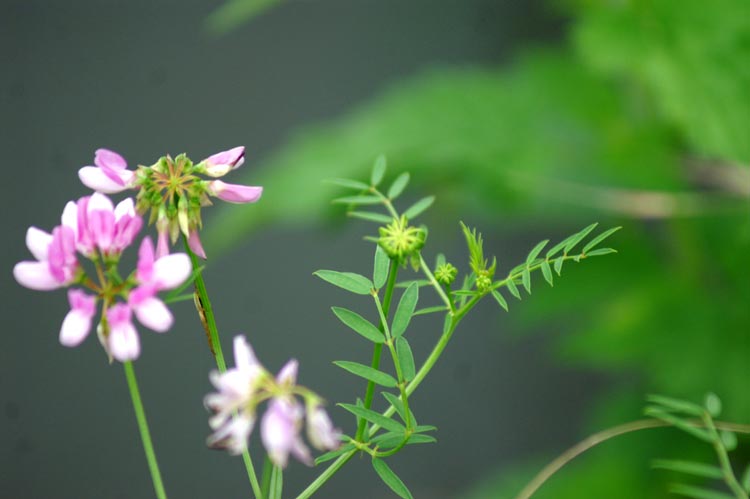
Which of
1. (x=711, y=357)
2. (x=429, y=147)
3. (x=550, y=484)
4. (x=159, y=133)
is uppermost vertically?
(x=159, y=133)

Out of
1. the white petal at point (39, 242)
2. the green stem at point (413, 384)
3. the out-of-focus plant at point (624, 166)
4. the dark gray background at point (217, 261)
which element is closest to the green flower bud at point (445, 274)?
the green stem at point (413, 384)

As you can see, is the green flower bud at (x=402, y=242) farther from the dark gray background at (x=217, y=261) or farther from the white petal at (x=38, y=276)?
the dark gray background at (x=217, y=261)

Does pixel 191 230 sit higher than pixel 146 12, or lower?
lower

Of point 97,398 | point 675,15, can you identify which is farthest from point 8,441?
point 675,15

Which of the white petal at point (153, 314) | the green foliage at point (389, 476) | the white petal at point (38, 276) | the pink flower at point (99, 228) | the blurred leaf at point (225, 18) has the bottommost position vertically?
the green foliage at point (389, 476)

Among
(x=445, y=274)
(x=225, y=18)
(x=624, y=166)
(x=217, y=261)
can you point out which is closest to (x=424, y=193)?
(x=624, y=166)

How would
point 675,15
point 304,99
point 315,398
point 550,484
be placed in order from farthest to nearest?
point 304,99 → point 550,484 → point 675,15 → point 315,398

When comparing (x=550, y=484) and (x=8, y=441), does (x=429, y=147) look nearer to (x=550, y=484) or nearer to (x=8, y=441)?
(x=550, y=484)
